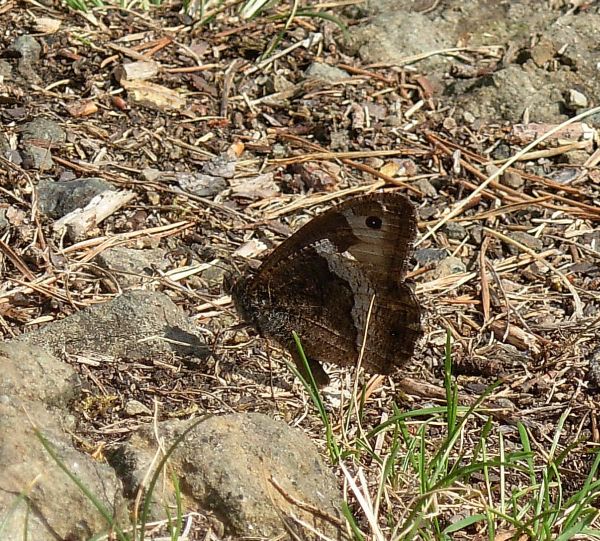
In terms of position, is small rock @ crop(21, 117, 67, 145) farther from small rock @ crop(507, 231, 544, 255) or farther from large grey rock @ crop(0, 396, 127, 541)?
large grey rock @ crop(0, 396, 127, 541)

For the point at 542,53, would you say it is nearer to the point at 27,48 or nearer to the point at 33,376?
the point at 27,48

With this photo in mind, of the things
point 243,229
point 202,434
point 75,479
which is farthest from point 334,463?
point 243,229

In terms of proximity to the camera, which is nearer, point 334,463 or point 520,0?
point 334,463

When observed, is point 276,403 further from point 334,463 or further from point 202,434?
point 202,434

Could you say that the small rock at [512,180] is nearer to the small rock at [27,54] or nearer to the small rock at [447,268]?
the small rock at [447,268]

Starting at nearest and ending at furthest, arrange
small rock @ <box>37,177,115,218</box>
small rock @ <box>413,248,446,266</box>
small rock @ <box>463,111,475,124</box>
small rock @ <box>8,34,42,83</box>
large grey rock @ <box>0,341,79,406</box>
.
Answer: large grey rock @ <box>0,341,79,406</box>, small rock @ <box>37,177,115,218</box>, small rock @ <box>413,248,446,266</box>, small rock @ <box>8,34,42,83</box>, small rock @ <box>463,111,475,124</box>

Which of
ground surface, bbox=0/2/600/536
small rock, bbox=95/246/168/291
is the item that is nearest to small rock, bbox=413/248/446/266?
ground surface, bbox=0/2/600/536

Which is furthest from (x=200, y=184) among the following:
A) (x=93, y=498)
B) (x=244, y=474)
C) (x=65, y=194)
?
(x=93, y=498)
